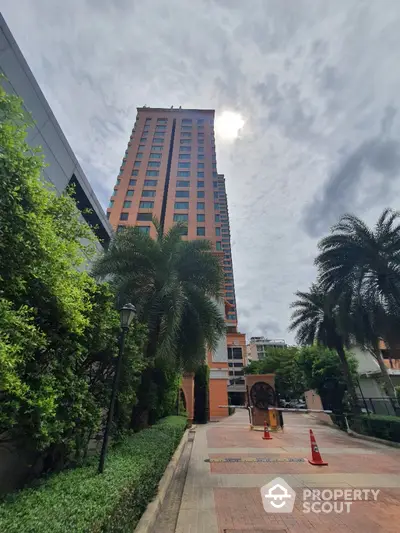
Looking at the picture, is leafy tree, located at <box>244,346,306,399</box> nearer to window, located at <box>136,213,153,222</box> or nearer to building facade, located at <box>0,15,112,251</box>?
window, located at <box>136,213,153,222</box>

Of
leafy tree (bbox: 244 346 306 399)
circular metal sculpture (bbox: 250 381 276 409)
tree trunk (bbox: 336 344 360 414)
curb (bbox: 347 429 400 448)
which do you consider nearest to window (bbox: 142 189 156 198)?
circular metal sculpture (bbox: 250 381 276 409)

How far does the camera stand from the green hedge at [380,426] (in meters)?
12.3

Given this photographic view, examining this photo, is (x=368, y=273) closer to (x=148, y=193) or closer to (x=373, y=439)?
(x=373, y=439)

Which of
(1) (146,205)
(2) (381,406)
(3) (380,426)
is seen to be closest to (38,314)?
(3) (380,426)

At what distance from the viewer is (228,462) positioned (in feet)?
27.8

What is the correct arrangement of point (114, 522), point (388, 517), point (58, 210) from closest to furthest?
point (114, 522)
point (388, 517)
point (58, 210)

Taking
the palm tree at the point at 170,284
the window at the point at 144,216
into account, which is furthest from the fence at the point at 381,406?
the window at the point at 144,216

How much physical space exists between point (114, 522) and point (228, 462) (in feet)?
22.6

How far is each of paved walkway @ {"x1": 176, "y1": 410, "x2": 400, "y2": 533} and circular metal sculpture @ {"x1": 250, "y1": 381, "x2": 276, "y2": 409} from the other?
6.31 m

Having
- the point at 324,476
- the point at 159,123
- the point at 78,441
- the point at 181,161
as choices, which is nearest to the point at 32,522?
the point at 78,441

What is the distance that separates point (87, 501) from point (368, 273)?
17.5 metres

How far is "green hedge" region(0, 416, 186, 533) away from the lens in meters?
2.46

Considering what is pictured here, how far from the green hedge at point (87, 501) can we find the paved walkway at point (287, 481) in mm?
1133

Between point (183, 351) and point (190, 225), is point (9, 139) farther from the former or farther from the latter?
point (190, 225)
